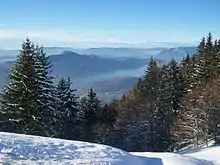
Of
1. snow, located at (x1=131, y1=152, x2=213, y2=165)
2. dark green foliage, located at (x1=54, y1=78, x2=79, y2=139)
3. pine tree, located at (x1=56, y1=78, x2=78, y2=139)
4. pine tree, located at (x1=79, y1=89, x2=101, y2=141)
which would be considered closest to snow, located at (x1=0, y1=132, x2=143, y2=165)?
snow, located at (x1=131, y1=152, x2=213, y2=165)

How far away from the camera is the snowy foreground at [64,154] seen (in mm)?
13156

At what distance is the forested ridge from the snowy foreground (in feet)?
38.9

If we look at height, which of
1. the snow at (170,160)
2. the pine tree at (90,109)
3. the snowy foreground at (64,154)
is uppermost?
the snowy foreground at (64,154)

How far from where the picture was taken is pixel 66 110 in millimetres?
37875

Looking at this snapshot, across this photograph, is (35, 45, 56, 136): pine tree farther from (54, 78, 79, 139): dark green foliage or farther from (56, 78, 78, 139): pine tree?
(56, 78, 78, 139): pine tree

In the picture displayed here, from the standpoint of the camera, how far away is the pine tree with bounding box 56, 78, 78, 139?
3659 cm

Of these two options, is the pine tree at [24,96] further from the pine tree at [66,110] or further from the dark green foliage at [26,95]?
the pine tree at [66,110]

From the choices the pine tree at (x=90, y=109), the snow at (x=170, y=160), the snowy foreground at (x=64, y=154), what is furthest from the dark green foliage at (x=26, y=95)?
the pine tree at (x=90, y=109)

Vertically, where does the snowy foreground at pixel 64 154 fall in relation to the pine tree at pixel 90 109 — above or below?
above

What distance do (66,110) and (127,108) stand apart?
8.57 meters

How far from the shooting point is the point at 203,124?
3359 centimetres

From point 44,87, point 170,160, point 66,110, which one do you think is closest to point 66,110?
point 66,110

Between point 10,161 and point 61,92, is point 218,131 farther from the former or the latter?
point 10,161

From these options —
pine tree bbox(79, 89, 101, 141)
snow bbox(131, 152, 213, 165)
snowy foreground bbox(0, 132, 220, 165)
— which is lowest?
pine tree bbox(79, 89, 101, 141)
